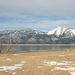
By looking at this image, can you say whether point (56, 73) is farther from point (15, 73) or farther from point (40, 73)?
point (15, 73)

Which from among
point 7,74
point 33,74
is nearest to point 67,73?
point 33,74

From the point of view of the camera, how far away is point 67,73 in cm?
1023

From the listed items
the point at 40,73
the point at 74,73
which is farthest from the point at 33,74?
the point at 74,73

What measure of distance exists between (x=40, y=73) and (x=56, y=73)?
120cm

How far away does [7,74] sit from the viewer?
1001 cm

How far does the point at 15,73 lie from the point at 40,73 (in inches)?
73.5

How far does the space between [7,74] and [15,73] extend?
1.93 feet

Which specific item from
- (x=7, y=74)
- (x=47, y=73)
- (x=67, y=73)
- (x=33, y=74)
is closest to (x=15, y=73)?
(x=7, y=74)

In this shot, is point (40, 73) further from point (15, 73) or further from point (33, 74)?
point (15, 73)

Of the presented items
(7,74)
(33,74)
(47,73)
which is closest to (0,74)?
(7,74)

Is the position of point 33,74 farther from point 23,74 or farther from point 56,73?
point 56,73

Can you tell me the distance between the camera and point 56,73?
10.2m

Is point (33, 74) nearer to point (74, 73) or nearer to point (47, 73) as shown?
point (47, 73)

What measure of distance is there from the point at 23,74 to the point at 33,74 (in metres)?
0.73
